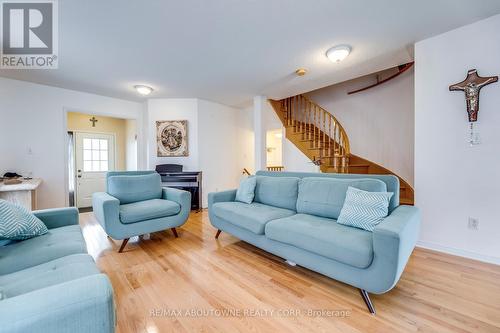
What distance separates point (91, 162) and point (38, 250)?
4.72 metres

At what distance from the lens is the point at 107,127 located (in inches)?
219

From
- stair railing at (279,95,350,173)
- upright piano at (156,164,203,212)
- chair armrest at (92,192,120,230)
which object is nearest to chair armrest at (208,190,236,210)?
chair armrest at (92,192,120,230)

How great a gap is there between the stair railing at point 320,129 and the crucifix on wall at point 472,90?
192cm

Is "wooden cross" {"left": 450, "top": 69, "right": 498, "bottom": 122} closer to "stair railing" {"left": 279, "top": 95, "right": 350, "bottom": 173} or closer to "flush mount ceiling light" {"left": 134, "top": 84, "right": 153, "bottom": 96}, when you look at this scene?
"stair railing" {"left": 279, "top": 95, "right": 350, "bottom": 173}

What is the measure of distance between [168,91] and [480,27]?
447 cm

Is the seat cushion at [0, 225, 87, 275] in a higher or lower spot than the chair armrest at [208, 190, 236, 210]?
lower

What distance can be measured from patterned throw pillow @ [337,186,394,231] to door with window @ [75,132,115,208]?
5.63 m

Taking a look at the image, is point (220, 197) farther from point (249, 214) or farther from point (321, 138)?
point (321, 138)

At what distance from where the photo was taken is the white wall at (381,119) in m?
4.10

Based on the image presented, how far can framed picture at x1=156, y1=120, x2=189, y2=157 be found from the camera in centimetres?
466

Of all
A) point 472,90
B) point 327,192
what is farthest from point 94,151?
point 472,90

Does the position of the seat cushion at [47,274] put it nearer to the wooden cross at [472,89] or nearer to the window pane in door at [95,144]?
the wooden cross at [472,89]

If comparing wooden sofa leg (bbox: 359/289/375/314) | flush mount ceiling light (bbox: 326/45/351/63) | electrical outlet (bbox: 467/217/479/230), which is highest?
flush mount ceiling light (bbox: 326/45/351/63)

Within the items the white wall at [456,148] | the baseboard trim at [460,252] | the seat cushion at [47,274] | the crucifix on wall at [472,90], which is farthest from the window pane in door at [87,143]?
the crucifix on wall at [472,90]
